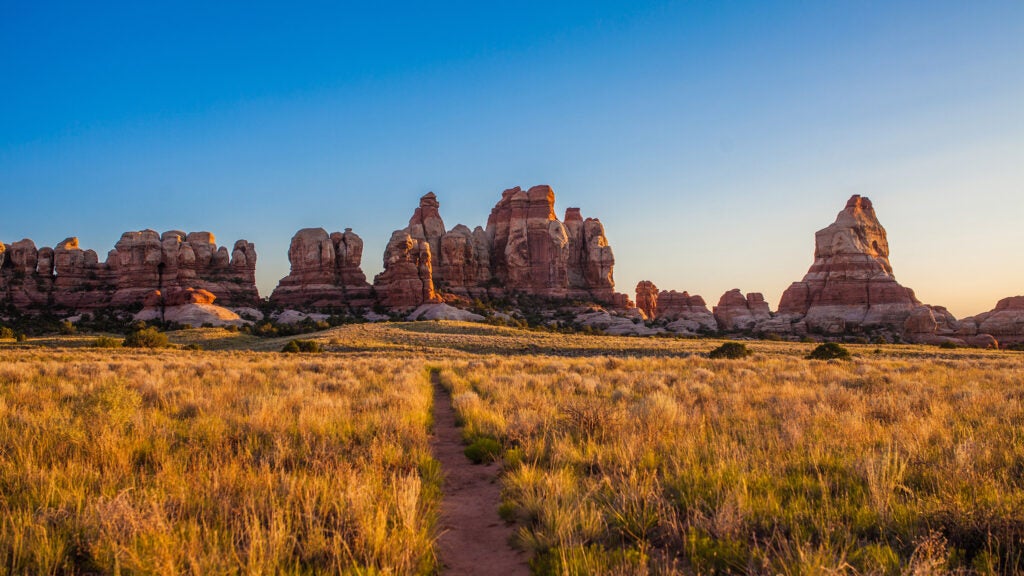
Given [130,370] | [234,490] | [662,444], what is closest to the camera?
[234,490]

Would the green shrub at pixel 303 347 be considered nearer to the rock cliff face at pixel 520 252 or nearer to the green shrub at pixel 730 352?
the green shrub at pixel 730 352

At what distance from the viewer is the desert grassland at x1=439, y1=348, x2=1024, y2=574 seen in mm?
3916

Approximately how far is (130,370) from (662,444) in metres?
19.7

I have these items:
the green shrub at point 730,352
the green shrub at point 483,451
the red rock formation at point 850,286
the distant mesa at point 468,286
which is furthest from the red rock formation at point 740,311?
the green shrub at point 483,451

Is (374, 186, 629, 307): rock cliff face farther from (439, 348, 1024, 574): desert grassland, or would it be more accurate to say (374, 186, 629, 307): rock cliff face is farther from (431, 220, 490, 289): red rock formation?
(439, 348, 1024, 574): desert grassland

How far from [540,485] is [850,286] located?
104 meters

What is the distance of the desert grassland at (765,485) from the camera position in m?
3.92

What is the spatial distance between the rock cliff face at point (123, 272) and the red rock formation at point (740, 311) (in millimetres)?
88613

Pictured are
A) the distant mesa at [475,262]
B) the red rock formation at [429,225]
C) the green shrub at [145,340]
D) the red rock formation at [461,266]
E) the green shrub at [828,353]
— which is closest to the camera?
the green shrub at [828,353]

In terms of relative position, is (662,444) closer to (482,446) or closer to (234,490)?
(482,446)

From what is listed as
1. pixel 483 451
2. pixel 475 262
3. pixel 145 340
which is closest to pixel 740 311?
pixel 475 262

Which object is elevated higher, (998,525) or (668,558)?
(998,525)

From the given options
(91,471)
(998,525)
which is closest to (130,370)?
(91,471)

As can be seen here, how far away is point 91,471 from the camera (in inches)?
225
